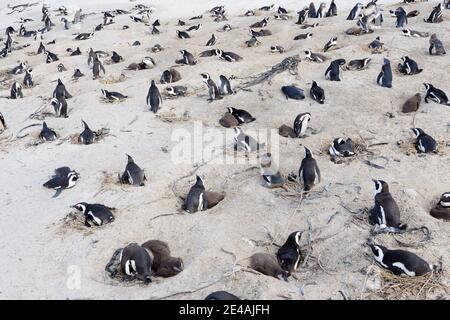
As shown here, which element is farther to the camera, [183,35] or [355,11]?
[183,35]

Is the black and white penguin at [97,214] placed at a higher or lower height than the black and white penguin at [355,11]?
higher

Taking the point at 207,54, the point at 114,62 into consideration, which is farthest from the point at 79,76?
the point at 207,54

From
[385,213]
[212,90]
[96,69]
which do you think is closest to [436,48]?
[212,90]

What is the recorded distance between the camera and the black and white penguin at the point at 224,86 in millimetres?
7859

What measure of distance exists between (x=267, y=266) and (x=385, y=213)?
1.24m

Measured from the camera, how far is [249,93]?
7.86 metres

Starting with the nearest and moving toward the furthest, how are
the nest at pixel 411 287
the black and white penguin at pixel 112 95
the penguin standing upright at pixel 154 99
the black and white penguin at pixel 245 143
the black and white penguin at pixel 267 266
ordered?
1. the nest at pixel 411 287
2. the black and white penguin at pixel 267 266
3. the black and white penguin at pixel 245 143
4. the penguin standing upright at pixel 154 99
5. the black and white penguin at pixel 112 95

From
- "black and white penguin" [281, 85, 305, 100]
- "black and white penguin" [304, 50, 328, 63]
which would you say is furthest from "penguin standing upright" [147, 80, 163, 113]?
"black and white penguin" [304, 50, 328, 63]

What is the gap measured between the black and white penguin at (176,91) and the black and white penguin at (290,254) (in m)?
4.48

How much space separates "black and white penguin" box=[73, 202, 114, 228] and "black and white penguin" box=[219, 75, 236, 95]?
11.9ft

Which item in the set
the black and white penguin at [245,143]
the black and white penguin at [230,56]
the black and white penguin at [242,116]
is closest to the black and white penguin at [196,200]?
the black and white penguin at [245,143]

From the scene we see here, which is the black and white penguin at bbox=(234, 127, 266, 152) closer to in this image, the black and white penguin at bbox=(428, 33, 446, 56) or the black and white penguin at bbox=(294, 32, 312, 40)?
the black and white penguin at bbox=(428, 33, 446, 56)

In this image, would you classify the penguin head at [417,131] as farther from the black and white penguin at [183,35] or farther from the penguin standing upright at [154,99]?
the black and white penguin at [183,35]

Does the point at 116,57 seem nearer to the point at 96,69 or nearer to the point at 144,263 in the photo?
the point at 96,69
